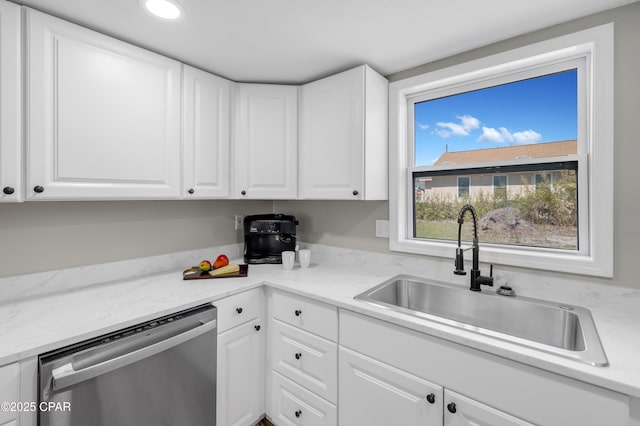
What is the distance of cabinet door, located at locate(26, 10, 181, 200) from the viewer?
124 centimetres

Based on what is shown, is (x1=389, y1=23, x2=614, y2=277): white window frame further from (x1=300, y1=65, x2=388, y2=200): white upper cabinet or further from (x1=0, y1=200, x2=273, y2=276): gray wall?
(x1=0, y1=200, x2=273, y2=276): gray wall

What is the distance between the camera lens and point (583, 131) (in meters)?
1.44

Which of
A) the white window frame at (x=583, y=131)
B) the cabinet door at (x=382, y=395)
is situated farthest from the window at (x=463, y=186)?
the cabinet door at (x=382, y=395)

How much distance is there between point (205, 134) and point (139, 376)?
1.33 meters

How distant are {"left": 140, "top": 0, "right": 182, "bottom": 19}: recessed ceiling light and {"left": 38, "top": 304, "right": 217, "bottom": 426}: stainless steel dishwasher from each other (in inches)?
53.6

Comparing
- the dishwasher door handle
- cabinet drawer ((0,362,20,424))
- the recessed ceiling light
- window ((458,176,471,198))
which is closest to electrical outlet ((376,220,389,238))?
window ((458,176,471,198))

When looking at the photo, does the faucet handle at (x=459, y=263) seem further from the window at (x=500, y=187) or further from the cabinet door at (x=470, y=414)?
the cabinet door at (x=470, y=414)

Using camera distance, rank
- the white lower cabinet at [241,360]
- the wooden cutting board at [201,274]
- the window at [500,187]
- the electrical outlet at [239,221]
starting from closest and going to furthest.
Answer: the white lower cabinet at [241,360]
the window at [500,187]
the wooden cutting board at [201,274]
the electrical outlet at [239,221]

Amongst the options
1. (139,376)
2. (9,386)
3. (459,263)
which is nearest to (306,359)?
(139,376)

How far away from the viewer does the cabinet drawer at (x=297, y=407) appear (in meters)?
1.49

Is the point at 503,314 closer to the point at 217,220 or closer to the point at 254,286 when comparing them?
the point at 254,286

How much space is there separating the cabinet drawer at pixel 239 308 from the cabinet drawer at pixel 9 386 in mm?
710

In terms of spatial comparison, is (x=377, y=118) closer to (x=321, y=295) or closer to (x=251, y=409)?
(x=321, y=295)

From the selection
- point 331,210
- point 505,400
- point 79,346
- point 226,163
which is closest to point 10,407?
point 79,346
